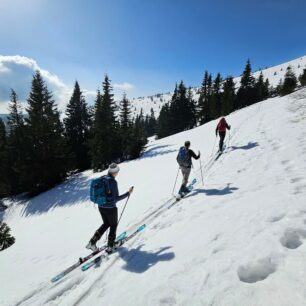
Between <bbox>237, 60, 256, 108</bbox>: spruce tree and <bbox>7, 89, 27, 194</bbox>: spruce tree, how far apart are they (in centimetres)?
6004

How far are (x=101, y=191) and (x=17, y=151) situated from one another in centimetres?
3200

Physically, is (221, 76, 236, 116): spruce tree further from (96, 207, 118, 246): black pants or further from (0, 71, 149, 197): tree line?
(96, 207, 118, 246): black pants

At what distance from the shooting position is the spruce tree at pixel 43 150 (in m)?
31.4

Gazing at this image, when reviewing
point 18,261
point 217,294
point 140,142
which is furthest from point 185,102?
point 217,294

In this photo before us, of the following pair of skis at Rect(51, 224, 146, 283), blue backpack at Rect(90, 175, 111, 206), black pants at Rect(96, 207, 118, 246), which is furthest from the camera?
black pants at Rect(96, 207, 118, 246)

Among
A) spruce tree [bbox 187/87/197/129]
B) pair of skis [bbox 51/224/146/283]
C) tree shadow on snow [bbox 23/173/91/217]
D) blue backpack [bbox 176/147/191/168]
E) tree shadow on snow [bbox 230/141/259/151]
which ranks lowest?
tree shadow on snow [bbox 23/173/91/217]

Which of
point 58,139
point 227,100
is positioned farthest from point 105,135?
point 227,100

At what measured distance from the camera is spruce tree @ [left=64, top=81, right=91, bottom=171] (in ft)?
153

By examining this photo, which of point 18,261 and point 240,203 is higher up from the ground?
point 240,203

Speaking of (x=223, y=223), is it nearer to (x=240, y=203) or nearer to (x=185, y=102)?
(x=240, y=203)

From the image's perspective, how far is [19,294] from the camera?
6.75m

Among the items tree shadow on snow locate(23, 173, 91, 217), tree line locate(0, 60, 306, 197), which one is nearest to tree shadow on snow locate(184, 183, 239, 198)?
tree shadow on snow locate(23, 173, 91, 217)

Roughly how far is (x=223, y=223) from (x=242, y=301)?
120 inches

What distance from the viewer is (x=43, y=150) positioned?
32250 mm
